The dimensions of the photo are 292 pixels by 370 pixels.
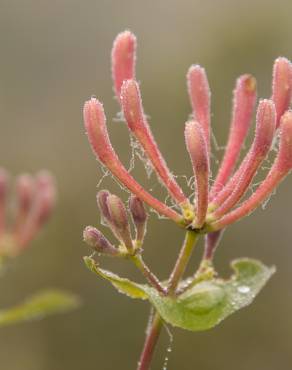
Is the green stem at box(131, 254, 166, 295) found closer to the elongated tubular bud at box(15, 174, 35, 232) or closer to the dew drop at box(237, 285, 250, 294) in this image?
the dew drop at box(237, 285, 250, 294)

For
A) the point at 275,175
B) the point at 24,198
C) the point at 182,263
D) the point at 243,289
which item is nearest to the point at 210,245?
the point at 243,289

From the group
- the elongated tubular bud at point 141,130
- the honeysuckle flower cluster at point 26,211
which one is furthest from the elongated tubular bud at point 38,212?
the elongated tubular bud at point 141,130

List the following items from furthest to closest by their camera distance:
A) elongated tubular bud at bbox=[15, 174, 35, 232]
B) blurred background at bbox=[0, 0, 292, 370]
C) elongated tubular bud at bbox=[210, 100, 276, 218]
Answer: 1. blurred background at bbox=[0, 0, 292, 370]
2. elongated tubular bud at bbox=[15, 174, 35, 232]
3. elongated tubular bud at bbox=[210, 100, 276, 218]

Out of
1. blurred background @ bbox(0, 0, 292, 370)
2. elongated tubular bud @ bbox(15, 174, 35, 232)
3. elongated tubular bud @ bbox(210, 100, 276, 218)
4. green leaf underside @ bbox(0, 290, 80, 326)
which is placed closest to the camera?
elongated tubular bud @ bbox(210, 100, 276, 218)

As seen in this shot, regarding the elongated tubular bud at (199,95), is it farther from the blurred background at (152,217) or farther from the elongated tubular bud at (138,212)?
the blurred background at (152,217)

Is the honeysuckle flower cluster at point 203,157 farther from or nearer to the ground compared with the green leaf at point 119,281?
farther from the ground

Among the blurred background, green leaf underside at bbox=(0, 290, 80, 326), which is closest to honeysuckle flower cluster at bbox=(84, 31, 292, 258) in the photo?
green leaf underside at bbox=(0, 290, 80, 326)
